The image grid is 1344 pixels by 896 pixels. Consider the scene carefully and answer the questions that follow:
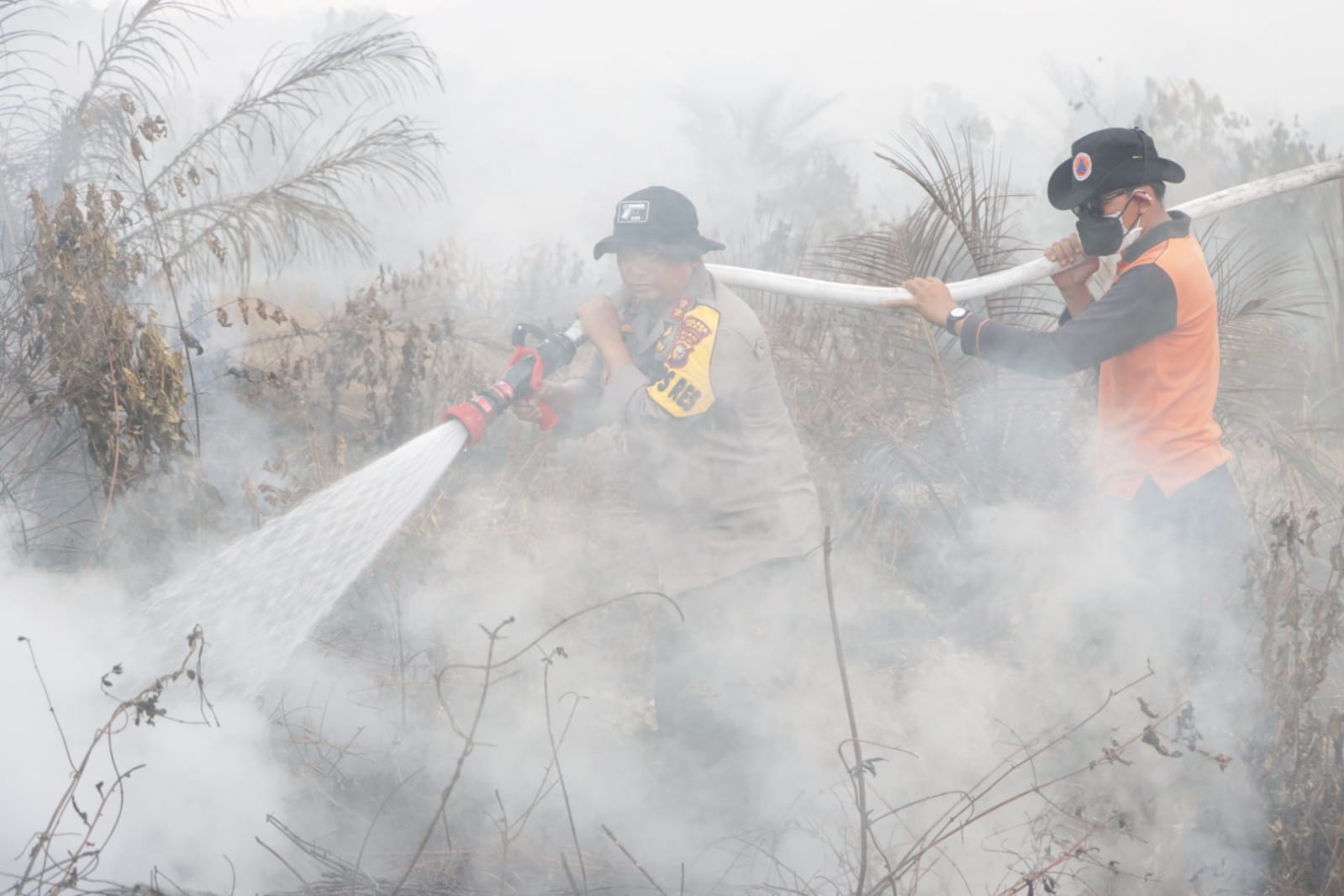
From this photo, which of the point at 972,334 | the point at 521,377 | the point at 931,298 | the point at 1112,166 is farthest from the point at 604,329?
the point at 1112,166

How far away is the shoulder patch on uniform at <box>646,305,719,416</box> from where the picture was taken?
3.16 meters

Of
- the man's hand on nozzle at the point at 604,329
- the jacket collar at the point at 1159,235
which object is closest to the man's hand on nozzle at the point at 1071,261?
the jacket collar at the point at 1159,235

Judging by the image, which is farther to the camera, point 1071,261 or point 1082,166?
point 1071,261

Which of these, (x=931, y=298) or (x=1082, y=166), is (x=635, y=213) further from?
(x=1082, y=166)

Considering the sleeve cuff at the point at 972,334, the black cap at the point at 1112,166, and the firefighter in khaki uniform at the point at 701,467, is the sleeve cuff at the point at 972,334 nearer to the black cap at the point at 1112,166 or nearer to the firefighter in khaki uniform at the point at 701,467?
the black cap at the point at 1112,166

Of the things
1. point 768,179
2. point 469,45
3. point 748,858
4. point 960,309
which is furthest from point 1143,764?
point 469,45

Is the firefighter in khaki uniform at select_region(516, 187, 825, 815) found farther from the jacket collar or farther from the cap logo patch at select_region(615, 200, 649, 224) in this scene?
the jacket collar

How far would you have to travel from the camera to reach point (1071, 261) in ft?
10.6

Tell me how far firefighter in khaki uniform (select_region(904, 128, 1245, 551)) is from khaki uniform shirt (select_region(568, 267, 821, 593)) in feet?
1.92

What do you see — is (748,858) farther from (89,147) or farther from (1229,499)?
(89,147)


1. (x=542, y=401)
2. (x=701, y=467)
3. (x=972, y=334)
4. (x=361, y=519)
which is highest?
(x=972, y=334)

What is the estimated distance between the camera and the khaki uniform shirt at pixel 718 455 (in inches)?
128

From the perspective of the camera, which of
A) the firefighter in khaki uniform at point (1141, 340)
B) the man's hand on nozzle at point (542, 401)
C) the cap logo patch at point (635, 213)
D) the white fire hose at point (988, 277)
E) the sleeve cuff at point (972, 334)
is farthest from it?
the man's hand on nozzle at point (542, 401)

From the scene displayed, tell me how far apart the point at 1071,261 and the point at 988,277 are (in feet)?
1.11
